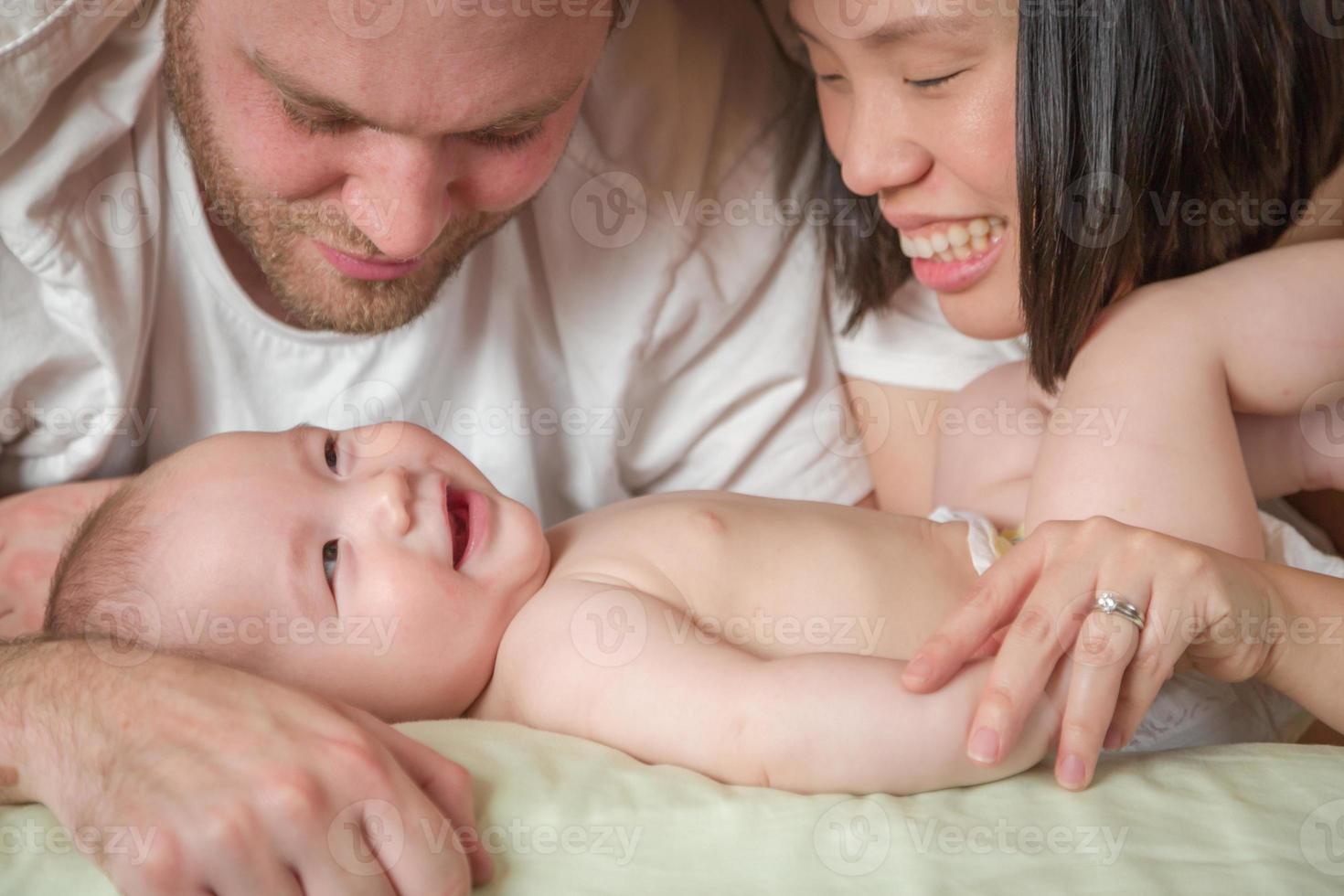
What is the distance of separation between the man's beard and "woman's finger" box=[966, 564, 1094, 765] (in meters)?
0.80

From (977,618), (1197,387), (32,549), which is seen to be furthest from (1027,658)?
(32,549)

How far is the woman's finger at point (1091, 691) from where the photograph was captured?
94 centimetres

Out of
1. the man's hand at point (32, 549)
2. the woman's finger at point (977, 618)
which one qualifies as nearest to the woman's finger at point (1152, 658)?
the woman's finger at point (977, 618)

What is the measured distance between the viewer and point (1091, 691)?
3.11 feet

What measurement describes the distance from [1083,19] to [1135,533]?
0.54 meters

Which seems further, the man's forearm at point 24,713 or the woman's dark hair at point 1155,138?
the woman's dark hair at point 1155,138

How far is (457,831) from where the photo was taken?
0.88 metres

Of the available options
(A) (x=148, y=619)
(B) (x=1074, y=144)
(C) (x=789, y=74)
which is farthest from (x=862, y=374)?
(A) (x=148, y=619)

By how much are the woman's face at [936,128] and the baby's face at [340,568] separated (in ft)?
1.95

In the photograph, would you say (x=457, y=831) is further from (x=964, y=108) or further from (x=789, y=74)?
(x=789, y=74)

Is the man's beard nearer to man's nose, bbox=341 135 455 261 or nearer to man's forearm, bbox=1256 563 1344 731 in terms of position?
man's nose, bbox=341 135 455 261

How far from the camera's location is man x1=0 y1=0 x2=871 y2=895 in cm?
88

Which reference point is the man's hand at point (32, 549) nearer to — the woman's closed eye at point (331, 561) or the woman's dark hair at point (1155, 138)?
the woman's closed eye at point (331, 561)

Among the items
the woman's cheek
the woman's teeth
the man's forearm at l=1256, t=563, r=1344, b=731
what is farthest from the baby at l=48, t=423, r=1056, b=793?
the woman's cheek
